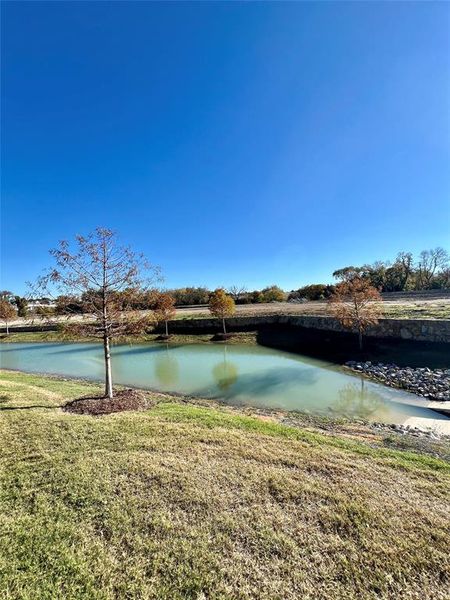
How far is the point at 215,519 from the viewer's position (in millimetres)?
3152

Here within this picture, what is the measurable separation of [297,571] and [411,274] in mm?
63890

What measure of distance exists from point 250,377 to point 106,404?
7.78 metres

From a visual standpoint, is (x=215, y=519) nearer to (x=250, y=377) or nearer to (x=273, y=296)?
(x=250, y=377)

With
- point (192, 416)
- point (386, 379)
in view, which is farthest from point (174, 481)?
point (386, 379)

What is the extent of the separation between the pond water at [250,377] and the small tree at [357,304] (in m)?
3.44

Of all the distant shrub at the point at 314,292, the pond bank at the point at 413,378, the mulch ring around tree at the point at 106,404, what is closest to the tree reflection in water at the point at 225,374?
the mulch ring around tree at the point at 106,404

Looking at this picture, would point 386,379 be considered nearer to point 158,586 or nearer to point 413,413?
point 413,413

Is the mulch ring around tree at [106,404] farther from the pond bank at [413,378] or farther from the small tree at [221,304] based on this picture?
the small tree at [221,304]

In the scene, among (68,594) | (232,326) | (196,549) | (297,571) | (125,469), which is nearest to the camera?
(68,594)

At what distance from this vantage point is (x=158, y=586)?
238 cm

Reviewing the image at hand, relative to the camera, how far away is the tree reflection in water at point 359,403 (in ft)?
30.2

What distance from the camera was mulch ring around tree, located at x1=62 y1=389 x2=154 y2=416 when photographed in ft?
22.9

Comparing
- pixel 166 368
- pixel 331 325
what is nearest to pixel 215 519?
pixel 166 368

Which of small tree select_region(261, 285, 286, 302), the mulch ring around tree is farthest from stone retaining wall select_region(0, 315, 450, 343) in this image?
small tree select_region(261, 285, 286, 302)
